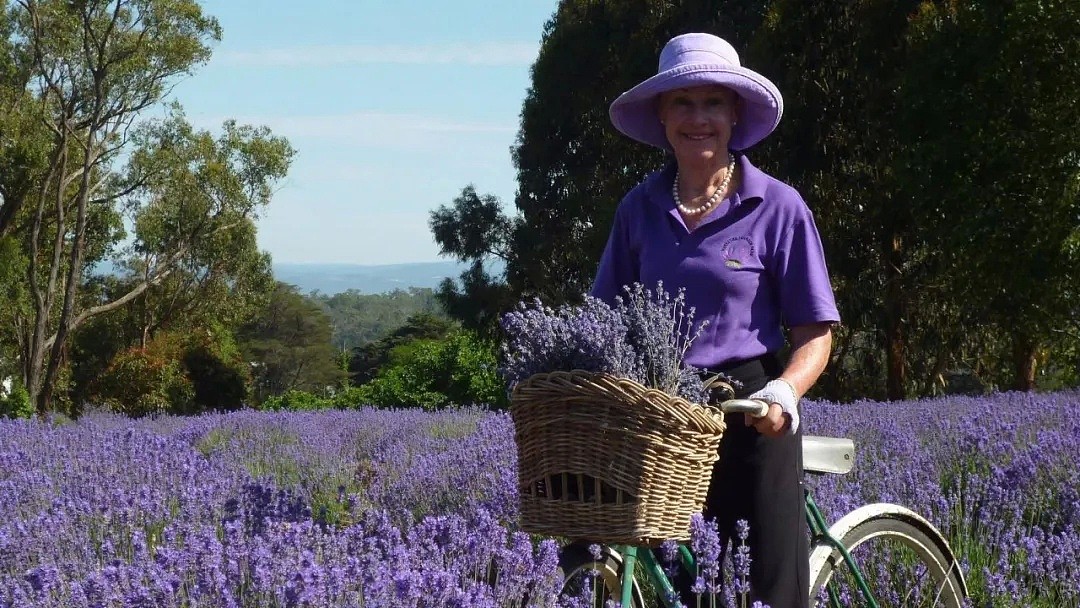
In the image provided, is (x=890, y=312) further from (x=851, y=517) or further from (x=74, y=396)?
(x=74, y=396)

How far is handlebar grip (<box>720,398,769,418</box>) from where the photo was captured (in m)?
2.18

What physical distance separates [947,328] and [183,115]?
64.4 feet

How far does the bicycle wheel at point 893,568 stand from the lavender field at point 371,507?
0.67 feet

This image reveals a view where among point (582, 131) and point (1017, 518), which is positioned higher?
point (582, 131)

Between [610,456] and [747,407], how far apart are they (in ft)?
0.98

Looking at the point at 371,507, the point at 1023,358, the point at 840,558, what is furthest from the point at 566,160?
the point at 840,558

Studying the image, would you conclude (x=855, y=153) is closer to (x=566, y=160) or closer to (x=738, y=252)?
(x=566, y=160)

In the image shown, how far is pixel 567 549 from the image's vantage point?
2516 mm

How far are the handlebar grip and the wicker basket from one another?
43 mm

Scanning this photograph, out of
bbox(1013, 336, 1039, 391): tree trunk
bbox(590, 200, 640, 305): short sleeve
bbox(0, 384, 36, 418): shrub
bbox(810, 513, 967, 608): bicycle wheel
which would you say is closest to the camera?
bbox(590, 200, 640, 305): short sleeve

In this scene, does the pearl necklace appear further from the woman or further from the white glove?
the white glove

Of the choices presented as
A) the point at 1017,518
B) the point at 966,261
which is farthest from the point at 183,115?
the point at 1017,518

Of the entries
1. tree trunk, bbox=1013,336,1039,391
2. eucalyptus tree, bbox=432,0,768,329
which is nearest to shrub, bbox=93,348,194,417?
eucalyptus tree, bbox=432,0,768,329

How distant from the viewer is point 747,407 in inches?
86.4
